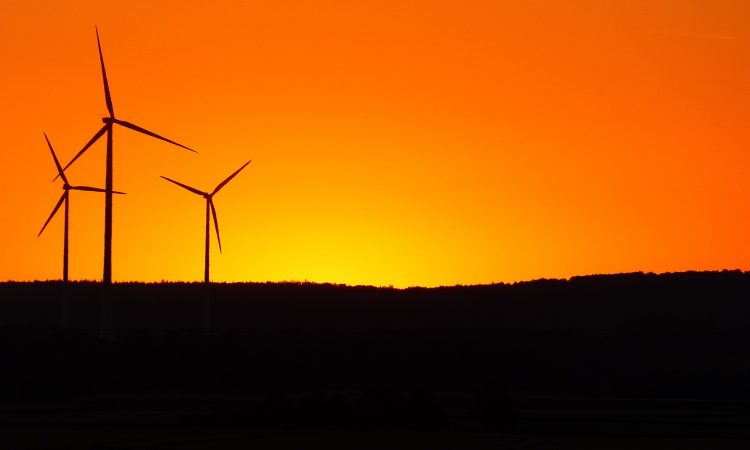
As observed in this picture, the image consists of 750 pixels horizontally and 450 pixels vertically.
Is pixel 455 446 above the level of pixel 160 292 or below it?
below

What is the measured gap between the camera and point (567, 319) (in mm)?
142875

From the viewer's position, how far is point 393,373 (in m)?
83.8

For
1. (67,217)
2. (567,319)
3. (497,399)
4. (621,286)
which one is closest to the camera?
(497,399)

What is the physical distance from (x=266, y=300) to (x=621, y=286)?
111 ft

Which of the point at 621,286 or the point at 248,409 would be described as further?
the point at 621,286

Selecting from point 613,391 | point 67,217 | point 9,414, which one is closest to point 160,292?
point 67,217

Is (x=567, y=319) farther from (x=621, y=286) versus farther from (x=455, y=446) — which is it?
(x=455, y=446)

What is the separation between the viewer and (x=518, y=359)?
88.6 metres

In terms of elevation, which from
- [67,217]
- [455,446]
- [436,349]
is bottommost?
[455,446]

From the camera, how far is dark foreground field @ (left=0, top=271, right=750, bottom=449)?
51250mm

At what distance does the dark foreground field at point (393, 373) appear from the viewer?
51.2m

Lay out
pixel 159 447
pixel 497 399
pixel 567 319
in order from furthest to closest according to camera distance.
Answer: pixel 567 319 → pixel 497 399 → pixel 159 447

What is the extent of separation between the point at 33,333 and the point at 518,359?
25.4 meters

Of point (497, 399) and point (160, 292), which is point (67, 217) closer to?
point (497, 399)
